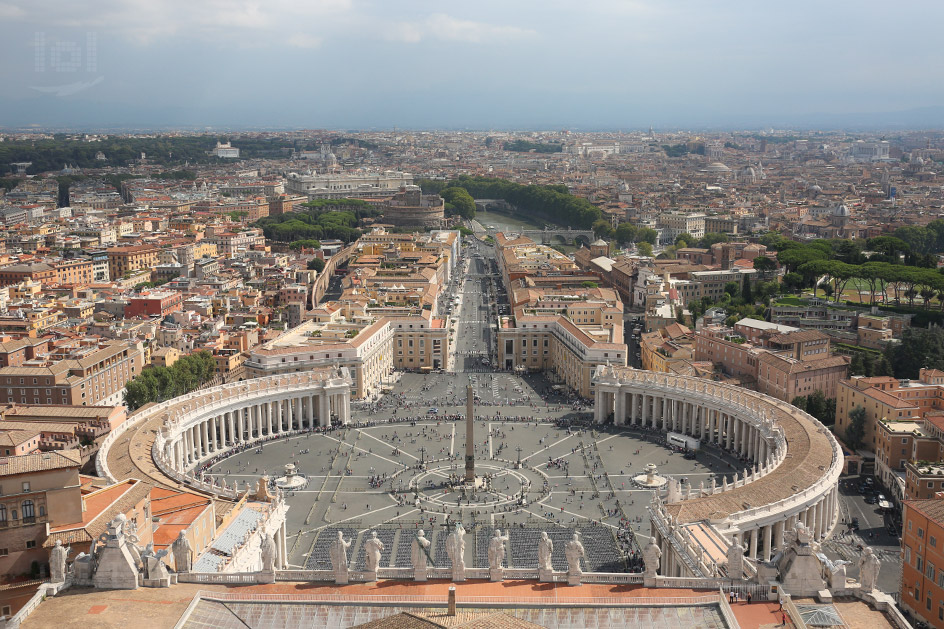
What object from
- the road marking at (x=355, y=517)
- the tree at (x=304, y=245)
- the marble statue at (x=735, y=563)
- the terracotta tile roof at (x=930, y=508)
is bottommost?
the road marking at (x=355, y=517)

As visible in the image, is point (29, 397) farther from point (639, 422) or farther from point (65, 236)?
point (65, 236)

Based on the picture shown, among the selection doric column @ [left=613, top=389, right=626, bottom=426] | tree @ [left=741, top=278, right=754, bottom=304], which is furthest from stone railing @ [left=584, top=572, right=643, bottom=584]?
tree @ [left=741, top=278, right=754, bottom=304]

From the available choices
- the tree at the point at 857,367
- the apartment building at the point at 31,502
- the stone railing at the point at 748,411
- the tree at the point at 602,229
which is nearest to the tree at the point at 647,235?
the tree at the point at 602,229

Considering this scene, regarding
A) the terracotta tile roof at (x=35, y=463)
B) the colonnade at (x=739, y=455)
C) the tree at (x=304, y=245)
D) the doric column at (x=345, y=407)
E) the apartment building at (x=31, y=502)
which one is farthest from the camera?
the tree at (x=304, y=245)

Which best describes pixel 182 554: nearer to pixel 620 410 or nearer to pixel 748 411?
pixel 748 411

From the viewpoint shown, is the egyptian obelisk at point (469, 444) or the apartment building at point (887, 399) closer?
the egyptian obelisk at point (469, 444)

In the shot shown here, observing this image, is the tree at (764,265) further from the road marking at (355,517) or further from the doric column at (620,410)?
the road marking at (355,517)
